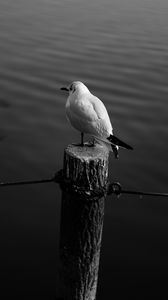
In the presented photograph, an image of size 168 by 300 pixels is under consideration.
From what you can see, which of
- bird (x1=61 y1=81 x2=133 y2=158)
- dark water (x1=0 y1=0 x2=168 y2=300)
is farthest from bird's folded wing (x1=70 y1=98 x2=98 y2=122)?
dark water (x1=0 y1=0 x2=168 y2=300)

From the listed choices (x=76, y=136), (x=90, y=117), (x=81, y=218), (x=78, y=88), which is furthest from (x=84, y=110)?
(x=76, y=136)

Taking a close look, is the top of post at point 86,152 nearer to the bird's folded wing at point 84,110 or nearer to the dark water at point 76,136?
the bird's folded wing at point 84,110

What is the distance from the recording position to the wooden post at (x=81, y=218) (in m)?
4.24

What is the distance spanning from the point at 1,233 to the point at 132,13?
65.9 feet

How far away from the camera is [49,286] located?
6.97 metres

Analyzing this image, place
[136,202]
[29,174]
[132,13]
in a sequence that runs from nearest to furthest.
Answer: [136,202] < [29,174] < [132,13]

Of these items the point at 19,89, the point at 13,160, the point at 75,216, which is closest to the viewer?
the point at 75,216

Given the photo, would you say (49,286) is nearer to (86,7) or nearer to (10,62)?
(10,62)

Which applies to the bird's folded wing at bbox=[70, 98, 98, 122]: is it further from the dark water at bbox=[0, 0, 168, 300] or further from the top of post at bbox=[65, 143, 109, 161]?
the dark water at bbox=[0, 0, 168, 300]

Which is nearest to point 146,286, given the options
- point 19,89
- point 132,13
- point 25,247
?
point 25,247

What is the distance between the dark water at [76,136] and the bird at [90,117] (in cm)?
242

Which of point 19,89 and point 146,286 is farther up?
point 19,89

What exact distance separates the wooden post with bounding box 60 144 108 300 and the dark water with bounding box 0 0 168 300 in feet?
7.53

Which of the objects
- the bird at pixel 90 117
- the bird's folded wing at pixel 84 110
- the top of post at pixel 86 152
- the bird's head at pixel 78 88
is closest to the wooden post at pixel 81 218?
the top of post at pixel 86 152
